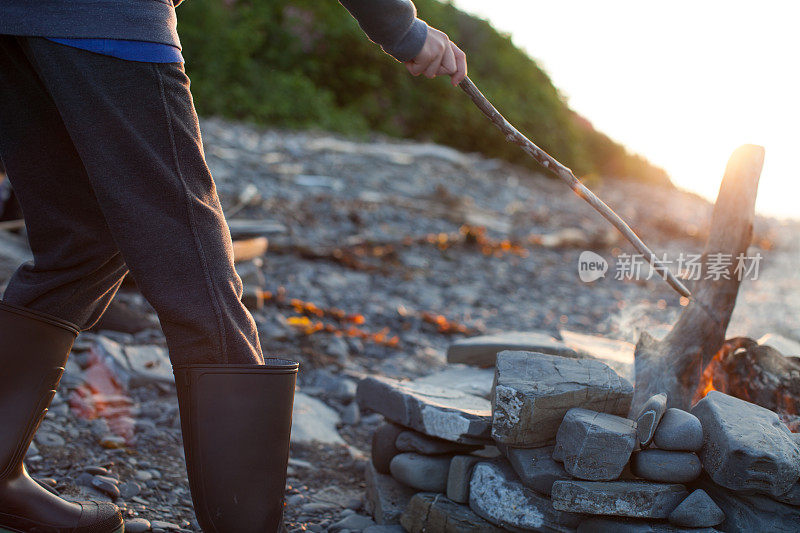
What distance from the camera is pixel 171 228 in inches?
55.1

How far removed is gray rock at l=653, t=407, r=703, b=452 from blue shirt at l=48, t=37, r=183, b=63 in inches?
61.7

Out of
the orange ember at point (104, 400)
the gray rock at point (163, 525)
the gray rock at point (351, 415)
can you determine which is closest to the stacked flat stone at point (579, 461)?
the gray rock at point (163, 525)

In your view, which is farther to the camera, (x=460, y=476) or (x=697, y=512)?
(x=460, y=476)

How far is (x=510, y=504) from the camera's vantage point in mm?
1947

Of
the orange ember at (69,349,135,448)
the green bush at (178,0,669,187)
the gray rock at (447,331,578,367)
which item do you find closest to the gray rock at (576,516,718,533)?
the gray rock at (447,331,578,367)

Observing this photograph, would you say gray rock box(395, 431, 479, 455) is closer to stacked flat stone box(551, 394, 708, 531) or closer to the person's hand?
stacked flat stone box(551, 394, 708, 531)

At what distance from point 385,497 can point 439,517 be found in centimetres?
26

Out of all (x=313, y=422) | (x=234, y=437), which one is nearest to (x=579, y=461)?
(x=234, y=437)

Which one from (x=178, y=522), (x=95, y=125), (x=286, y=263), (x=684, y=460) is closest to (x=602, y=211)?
(x=684, y=460)

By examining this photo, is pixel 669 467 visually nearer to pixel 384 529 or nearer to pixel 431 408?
pixel 431 408

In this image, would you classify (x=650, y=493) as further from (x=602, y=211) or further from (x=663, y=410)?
(x=602, y=211)

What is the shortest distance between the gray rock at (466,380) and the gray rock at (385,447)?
34 cm

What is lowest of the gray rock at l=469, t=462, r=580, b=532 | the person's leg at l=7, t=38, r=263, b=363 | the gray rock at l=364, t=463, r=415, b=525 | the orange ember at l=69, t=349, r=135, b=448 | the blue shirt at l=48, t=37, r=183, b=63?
the orange ember at l=69, t=349, r=135, b=448

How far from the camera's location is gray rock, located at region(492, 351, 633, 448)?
194cm
